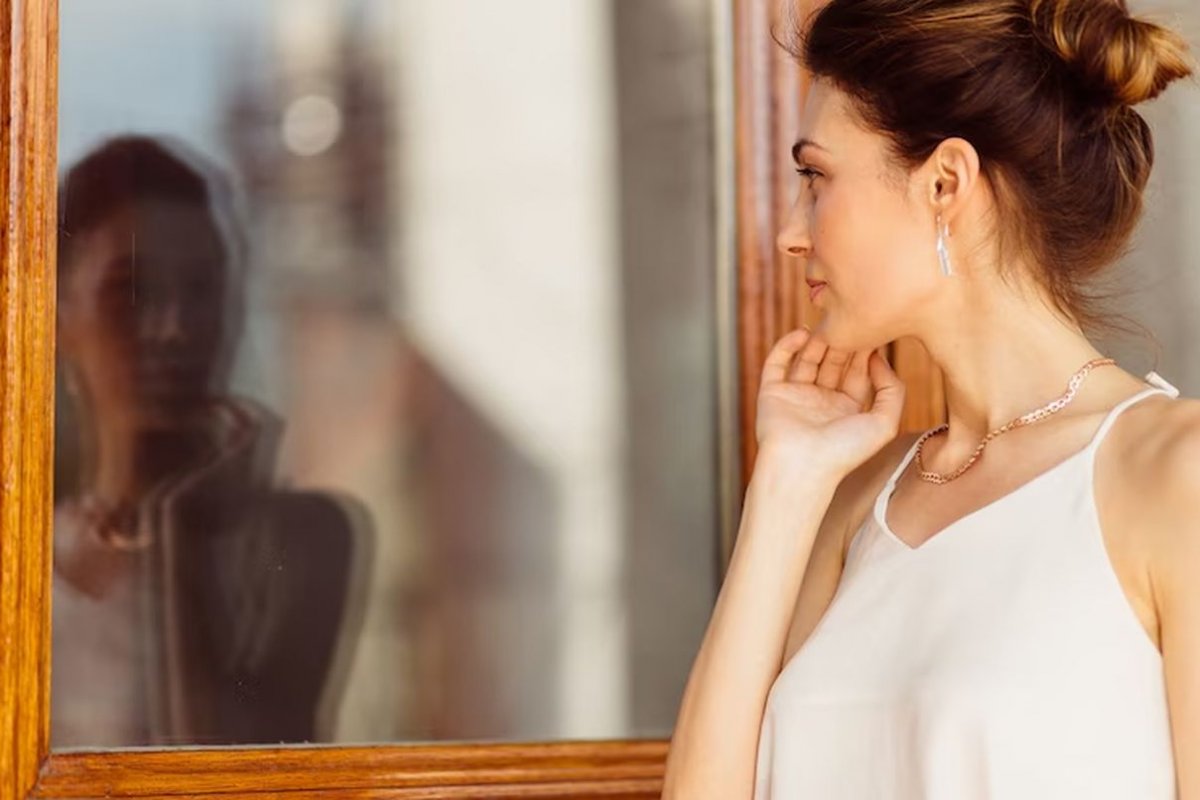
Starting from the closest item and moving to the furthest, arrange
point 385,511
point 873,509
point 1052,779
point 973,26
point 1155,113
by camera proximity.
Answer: point 1052,779
point 973,26
point 873,509
point 385,511
point 1155,113

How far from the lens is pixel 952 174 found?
1.59 m

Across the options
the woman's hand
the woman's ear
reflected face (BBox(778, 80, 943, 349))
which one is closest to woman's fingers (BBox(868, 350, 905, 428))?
the woman's hand

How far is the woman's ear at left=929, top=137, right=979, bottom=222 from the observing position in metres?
1.58

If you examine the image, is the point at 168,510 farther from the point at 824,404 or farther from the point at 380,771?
the point at 824,404

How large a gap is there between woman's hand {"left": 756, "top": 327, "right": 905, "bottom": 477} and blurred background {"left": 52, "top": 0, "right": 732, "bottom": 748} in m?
0.17

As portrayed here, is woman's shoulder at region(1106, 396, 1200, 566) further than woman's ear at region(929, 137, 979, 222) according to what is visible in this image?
No

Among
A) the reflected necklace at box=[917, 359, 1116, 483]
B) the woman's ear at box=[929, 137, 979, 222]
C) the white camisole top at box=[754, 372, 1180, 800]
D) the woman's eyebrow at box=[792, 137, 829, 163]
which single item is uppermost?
the woman's eyebrow at box=[792, 137, 829, 163]

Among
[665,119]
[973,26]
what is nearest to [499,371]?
[665,119]

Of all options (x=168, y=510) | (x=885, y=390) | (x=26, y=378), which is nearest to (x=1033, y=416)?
(x=885, y=390)

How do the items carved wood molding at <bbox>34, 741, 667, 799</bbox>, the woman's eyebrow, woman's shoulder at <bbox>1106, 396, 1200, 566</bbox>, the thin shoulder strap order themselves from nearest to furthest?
woman's shoulder at <bbox>1106, 396, 1200, 566</bbox>
the thin shoulder strap
the woman's eyebrow
carved wood molding at <bbox>34, 741, 667, 799</bbox>

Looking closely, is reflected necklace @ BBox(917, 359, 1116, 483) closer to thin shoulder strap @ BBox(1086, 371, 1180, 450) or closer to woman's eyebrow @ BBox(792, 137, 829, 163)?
thin shoulder strap @ BBox(1086, 371, 1180, 450)

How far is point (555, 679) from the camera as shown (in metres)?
1.93

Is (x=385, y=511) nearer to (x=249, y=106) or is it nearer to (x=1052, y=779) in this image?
(x=249, y=106)

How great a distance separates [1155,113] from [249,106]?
1093mm
